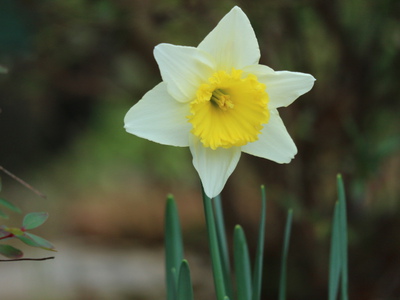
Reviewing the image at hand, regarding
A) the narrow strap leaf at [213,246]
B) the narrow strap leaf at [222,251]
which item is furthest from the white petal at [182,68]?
the narrow strap leaf at [222,251]

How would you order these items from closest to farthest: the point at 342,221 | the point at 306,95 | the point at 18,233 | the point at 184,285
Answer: the point at 18,233 → the point at 184,285 → the point at 342,221 → the point at 306,95

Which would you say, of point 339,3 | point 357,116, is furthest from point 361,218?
point 339,3

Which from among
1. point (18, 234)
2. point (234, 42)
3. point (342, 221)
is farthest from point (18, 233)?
point (342, 221)

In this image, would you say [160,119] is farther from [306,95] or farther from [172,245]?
[306,95]

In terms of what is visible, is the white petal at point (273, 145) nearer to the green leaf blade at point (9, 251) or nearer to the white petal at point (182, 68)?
the white petal at point (182, 68)

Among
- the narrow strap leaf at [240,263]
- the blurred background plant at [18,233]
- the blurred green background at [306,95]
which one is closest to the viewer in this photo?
the blurred background plant at [18,233]

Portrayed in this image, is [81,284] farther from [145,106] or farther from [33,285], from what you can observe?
[145,106]

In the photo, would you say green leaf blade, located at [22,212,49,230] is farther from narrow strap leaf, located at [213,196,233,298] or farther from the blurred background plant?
narrow strap leaf, located at [213,196,233,298]
